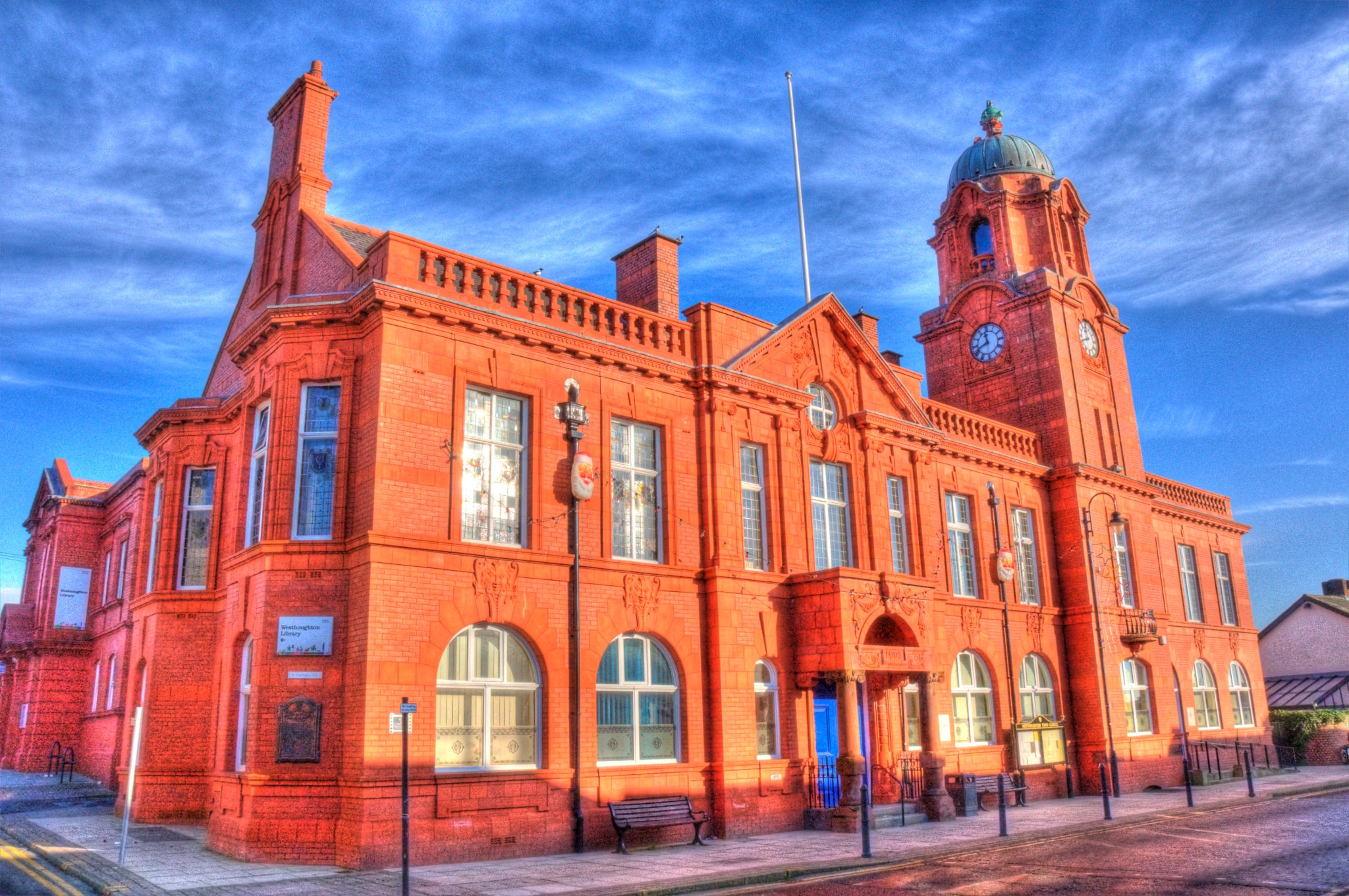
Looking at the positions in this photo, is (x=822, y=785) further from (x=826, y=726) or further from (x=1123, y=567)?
(x=1123, y=567)

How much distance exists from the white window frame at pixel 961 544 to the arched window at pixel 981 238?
1064 centimetres

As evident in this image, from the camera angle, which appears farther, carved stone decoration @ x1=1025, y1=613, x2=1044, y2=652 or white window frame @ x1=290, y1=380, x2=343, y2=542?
carved stone decoration @ x1=1025, y1=613, x2=1044, y2=652

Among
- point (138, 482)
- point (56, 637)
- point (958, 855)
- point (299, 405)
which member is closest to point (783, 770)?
point (958, 855)

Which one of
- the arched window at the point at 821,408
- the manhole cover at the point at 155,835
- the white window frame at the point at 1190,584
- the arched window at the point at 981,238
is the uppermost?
the arched window at the point at 981,238

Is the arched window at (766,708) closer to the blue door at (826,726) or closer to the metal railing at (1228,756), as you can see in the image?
the blue door at (826,726)

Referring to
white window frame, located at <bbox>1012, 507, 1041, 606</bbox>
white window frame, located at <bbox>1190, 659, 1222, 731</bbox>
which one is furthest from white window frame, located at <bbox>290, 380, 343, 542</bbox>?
white window frame, located at <bbox>1190, 659, 1222, 731</bbox>

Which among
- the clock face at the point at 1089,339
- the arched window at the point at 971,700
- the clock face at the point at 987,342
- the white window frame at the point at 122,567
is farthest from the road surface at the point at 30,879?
the clock face at the point at 1089,339

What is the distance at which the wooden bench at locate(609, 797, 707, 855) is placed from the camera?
16219mm

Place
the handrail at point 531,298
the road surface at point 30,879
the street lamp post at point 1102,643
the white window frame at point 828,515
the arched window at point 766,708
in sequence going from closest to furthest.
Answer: the road surface at point 30,879 < the handrail at point 531,298 < the arched window at point 766,708 < the white window frame at point 828,515 < the street lamp post at point 1102,643

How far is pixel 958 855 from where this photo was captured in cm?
1570

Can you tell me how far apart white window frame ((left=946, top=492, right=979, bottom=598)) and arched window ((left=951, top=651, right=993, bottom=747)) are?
69.7 inches

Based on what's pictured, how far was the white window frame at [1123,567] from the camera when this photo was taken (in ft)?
99.4

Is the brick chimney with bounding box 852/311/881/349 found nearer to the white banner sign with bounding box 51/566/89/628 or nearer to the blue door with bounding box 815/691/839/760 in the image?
the blue door with bounding box 815/691/839/760

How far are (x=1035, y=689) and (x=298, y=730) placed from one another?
20275 mm
